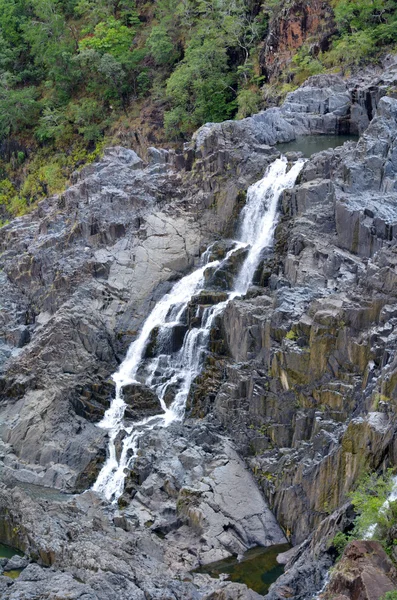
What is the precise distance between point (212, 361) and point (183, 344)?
2647 mm

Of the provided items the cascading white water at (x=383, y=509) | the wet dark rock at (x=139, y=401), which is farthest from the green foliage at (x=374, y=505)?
the wet dark rock at (x=139, y=401)

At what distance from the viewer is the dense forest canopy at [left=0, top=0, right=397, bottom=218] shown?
2101 inches

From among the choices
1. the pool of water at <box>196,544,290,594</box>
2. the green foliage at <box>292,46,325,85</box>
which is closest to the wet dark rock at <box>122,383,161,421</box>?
the pool of water at <box>196,544,290,594</box>

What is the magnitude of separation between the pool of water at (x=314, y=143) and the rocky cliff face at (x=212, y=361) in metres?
0.76

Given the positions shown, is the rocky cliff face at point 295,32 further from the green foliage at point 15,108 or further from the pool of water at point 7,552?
the pool of water at point 7,552

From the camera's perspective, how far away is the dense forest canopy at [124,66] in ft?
175

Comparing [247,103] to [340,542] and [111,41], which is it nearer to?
[111,41]

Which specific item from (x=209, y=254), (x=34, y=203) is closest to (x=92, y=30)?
(x=34, y=203)

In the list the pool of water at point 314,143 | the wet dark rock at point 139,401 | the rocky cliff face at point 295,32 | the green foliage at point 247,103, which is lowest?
the wet dark rock at point 139,401

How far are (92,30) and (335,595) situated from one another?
63805mm

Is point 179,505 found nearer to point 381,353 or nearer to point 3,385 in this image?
point 381,353

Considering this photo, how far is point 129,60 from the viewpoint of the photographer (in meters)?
64.0

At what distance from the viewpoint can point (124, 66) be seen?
65.2m

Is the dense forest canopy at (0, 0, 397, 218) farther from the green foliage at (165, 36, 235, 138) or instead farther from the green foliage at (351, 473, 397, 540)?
the green foliage at (351, 473, 397, 540)
